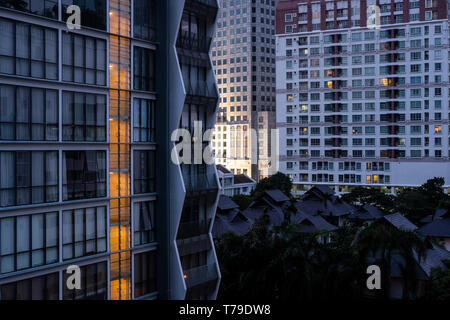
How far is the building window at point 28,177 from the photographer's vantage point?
666 inches

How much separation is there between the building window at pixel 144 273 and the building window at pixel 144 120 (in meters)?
5.05

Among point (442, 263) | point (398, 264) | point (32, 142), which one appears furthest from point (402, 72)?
point (32, 142)

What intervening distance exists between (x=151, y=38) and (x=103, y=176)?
21.4 ft

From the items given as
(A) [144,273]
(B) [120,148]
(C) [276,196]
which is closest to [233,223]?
(C) [276,196]

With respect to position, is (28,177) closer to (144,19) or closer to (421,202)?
(144,19)

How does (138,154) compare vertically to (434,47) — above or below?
below

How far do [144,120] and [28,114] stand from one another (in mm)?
5391

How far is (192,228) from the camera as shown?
75.6 ft

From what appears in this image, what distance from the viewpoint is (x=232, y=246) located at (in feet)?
99.7

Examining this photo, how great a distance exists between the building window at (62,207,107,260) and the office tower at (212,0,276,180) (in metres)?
122

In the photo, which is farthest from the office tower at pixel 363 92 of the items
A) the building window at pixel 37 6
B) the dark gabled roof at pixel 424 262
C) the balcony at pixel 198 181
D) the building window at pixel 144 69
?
the building window at pixel 37 6

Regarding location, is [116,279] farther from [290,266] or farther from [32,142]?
[290,266]

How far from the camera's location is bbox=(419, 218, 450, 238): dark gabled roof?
48.1 metres

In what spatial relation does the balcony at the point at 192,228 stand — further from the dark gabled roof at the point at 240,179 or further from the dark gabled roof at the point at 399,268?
the dark gabled roof at the point at 240,179
